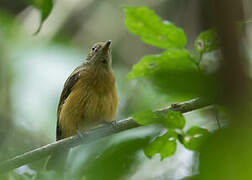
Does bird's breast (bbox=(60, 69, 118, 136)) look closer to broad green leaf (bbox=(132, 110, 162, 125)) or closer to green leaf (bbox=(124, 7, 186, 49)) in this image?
green leaf (bbox=(124, 7, 186, 49))

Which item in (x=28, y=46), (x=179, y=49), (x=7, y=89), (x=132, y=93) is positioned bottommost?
(x=132, y=93)

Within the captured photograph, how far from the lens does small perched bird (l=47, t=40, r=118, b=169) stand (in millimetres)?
4738

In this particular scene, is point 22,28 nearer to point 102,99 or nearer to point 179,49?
point 102,99

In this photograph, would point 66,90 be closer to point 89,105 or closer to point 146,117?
point 89,105

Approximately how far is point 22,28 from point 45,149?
375cm

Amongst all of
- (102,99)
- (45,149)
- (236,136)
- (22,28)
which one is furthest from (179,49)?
(22,28)

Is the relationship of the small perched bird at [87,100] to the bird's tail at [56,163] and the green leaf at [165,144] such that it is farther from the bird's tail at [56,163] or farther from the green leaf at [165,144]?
the green leaf at [165,144]

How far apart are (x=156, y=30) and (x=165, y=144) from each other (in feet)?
1.62

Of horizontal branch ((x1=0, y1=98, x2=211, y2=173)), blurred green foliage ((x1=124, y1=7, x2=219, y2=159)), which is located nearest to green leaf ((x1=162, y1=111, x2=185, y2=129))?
blurred green foliage ((x1=124, y1=7, x2=219, y2=159))

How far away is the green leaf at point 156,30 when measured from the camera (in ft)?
5.15

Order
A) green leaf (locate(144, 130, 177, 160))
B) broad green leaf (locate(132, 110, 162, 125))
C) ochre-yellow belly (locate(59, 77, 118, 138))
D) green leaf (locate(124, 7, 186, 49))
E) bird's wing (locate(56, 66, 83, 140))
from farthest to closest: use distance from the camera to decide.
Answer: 1. bird's wing (locate(56, 66, 83, 140))
2. ochre-yellow belly (locate(59, 77, 118, 138))
3. green leaf (locate(124, 7, 186, 49))
4. green leaf (locate(144, 130, 177, 160))
5. broad green leaf (locate(132, 110, 162, 125))

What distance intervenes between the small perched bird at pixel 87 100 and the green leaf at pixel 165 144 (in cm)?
328

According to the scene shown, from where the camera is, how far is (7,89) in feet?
19.2

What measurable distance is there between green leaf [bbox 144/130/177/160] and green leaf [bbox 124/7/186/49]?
39cm
